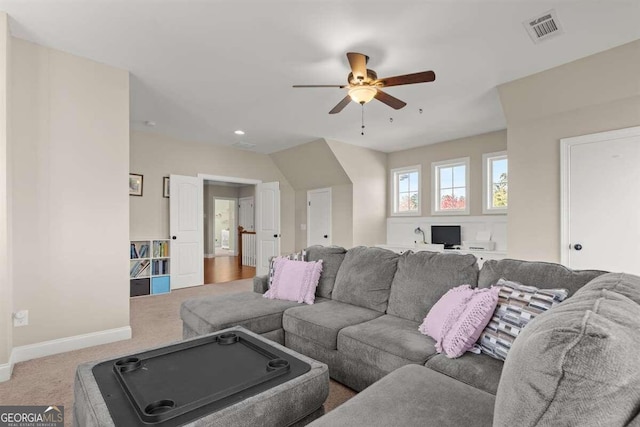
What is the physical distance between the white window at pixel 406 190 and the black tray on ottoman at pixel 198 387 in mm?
5368

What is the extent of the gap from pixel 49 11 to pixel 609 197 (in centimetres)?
513

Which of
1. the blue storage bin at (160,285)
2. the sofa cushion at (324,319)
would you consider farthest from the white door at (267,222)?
the sofa cushion at (324,319)

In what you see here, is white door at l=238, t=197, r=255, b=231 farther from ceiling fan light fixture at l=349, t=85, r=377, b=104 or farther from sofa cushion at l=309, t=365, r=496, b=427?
sofa cushion at l=309, t=365, r=496, b=427

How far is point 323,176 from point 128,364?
17.3 ft

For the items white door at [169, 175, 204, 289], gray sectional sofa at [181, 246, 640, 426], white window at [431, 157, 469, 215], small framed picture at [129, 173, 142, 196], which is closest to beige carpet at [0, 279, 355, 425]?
gray sectional sofa at [181, 246, 640, 426]

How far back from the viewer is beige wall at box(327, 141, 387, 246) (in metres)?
6.09

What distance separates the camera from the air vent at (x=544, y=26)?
7.75 feet

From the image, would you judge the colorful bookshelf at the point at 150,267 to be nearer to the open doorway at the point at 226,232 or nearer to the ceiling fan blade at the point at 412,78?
the open doorway at the point at 226,232

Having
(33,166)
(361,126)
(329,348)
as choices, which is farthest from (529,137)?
(33,166)

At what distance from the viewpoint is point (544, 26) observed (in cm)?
247

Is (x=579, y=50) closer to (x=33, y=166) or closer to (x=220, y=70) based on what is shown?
(x=220, y=70)

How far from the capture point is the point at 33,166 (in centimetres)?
274
